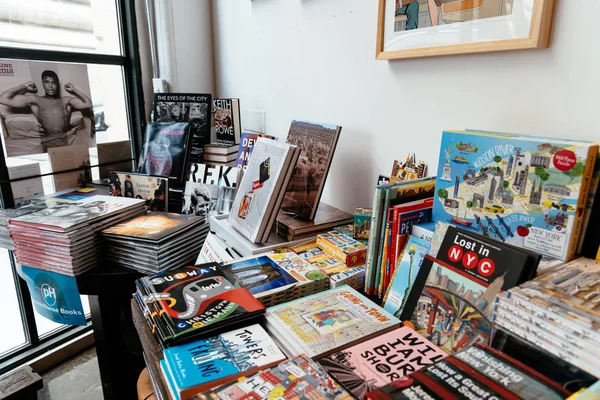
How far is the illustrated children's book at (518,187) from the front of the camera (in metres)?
0.78

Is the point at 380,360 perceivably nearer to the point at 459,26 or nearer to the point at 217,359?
the point at 217,359

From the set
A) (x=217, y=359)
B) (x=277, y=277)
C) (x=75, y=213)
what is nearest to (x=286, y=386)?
(x=217, y=359)

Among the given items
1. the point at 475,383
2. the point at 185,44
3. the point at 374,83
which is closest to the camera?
the point at 475,383

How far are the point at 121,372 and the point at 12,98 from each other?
4.26 ft

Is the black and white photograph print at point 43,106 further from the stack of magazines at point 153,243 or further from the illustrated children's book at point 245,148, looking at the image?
the illustrated children's book at point 245,148

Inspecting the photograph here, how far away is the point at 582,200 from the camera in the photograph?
0.79 metres

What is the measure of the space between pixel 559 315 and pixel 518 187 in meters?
0.36

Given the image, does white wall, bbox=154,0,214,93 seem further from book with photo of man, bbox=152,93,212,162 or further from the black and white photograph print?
the black and white photograph print

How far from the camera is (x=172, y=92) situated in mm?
2145

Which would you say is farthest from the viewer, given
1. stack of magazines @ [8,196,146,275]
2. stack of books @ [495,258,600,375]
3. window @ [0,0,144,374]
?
window @ [0,0,144,374]

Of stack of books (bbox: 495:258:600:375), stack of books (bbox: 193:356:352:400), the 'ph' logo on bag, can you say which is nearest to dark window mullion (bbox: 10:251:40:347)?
the 'ph' logo on bag

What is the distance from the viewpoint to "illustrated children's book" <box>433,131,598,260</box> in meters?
0.78

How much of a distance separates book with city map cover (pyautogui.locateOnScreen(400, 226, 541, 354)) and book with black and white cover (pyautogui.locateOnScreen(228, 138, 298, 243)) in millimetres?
537

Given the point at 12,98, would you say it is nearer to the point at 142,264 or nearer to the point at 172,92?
the point at 172,92
